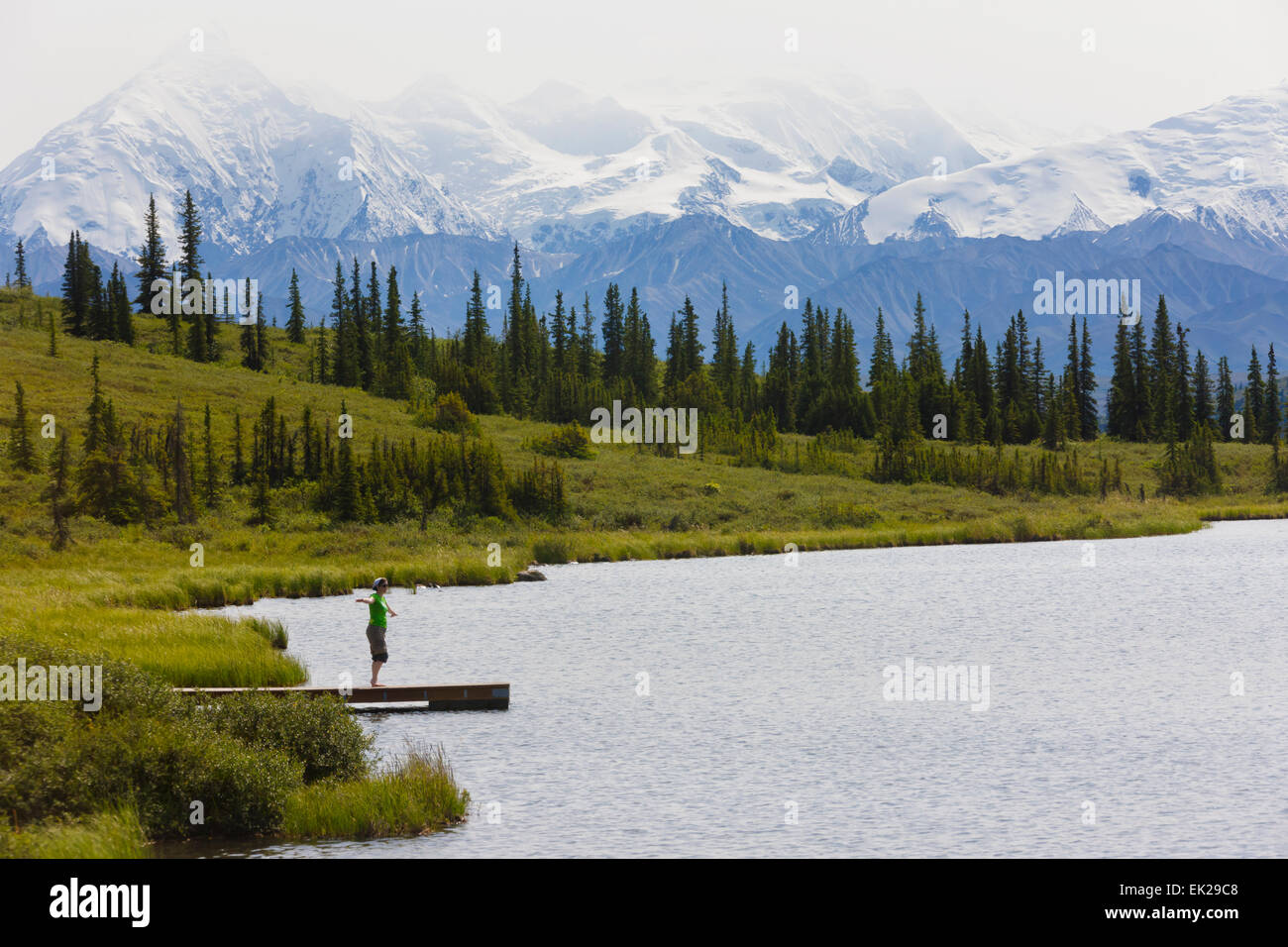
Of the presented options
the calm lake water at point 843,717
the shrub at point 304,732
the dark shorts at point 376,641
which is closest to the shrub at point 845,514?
the calm lake water at point 843,717

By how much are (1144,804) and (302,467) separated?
58.4m

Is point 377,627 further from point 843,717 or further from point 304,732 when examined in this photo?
point 843,717

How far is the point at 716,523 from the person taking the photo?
7294 cm

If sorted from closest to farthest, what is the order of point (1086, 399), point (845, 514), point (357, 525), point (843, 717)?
point (843, 717), point (357, 525), point (845, 514), point (1086, 399)

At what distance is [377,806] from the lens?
54.1 ft

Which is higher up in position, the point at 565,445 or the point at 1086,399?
the point at 1086,399

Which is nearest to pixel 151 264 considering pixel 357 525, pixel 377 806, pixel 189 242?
pixel 189 242

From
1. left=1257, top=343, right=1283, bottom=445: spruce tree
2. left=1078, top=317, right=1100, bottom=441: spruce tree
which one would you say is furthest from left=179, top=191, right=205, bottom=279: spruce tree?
left=1257, top=343, right=1283, bottom=445: spruce tree

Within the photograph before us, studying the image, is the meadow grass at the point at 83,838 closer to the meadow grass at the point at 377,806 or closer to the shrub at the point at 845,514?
the meadow grass at the point at 377,806

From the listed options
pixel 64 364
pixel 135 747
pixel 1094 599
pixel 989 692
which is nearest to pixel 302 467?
pixel 64 364

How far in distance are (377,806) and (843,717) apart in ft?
35.3

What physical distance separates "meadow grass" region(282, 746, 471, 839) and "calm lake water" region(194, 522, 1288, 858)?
0.34 meters

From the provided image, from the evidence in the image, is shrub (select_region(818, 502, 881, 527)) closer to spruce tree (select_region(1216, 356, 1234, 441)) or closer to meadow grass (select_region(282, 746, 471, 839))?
meadow grass (select_region(282, 746, 471, 839))
